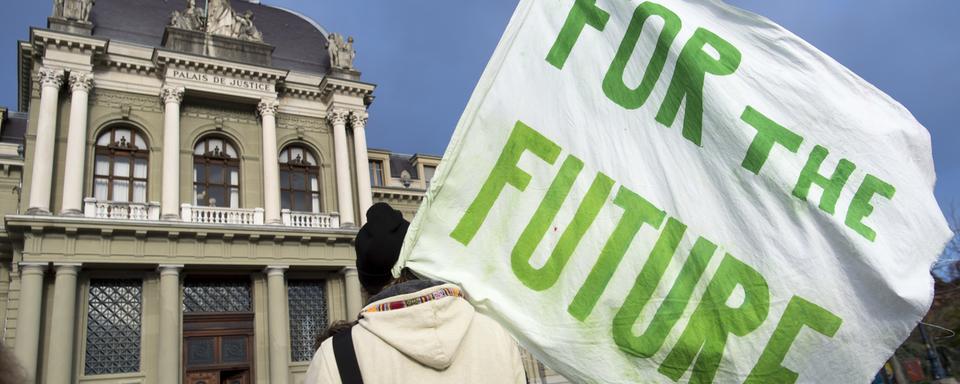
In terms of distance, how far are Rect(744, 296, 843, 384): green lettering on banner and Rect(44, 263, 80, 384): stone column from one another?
17791 millimetres

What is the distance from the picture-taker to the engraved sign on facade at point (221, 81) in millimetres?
20125

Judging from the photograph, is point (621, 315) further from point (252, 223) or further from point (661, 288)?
point (252, 223)

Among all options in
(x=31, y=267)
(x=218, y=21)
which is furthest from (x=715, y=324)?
(x=218, y=21)

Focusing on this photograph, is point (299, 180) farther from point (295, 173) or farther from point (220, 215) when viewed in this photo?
point (220, 215)

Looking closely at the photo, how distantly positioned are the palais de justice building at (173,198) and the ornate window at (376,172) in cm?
560

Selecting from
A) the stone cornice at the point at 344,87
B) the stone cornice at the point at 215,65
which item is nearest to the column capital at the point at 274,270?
the stone cornice at the point at 215,65

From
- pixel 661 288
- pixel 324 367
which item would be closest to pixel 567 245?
pixel 661 288

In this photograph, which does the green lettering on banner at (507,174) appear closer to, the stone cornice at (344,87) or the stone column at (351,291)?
the stone column at (351,291)

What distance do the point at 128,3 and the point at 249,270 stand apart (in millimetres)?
10872

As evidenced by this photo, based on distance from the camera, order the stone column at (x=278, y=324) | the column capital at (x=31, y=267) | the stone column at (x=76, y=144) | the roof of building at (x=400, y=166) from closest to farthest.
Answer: the column capital at (x=31, y=267)
the stone column at (x=76, y=144)
the stone column at (x=278, y=324)
the roof of building at (x=400, y=166)

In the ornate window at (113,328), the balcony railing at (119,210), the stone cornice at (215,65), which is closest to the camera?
the ornate window at (113,328)

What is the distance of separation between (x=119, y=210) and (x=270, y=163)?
Answer: 15.5 ft

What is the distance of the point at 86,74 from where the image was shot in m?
18.6

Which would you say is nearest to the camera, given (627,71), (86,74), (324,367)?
(324,367)
